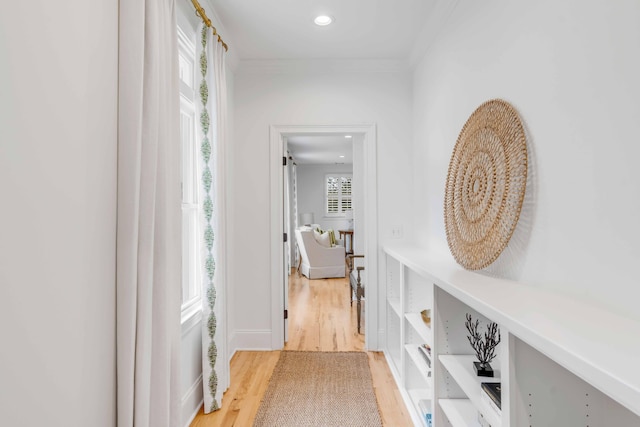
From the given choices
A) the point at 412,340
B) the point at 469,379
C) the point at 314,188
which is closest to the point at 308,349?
the point at 412,340

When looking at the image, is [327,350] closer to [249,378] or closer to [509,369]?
[249,378]

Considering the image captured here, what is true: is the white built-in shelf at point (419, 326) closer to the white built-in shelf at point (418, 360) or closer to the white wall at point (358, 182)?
the white built-in shelf at point (418, 360)

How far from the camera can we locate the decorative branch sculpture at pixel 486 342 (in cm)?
151

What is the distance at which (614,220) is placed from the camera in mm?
Answer: 1021

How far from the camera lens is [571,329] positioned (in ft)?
2.84

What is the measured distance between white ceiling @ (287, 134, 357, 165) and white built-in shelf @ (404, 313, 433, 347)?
3831mm

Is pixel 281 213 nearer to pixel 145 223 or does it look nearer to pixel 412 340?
pixel 412 340

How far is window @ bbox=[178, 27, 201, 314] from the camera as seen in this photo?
7.44ft

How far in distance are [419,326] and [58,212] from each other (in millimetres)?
1898

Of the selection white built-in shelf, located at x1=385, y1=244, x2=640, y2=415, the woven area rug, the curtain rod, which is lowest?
the woven area rug

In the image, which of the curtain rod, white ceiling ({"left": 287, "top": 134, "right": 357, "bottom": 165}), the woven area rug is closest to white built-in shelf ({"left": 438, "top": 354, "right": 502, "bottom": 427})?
the woven area rug

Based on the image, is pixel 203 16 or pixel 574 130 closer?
pixel 574 130

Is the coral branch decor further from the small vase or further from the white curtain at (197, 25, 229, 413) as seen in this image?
the white curtain at (197, 25, 229, 413)

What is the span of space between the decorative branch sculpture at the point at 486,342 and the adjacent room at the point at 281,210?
0.02m
